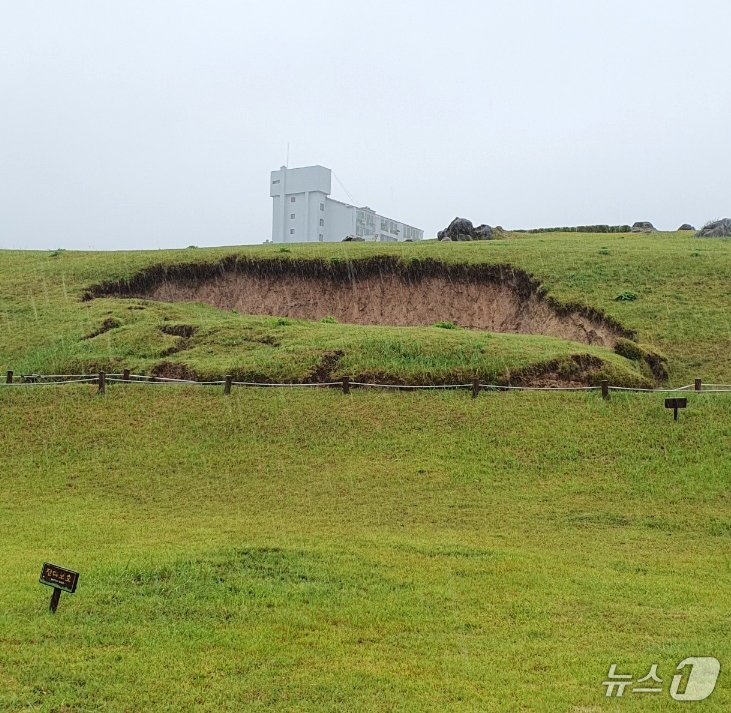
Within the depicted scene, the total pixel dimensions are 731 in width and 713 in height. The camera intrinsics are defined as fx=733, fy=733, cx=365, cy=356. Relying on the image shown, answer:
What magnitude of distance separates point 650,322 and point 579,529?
14.8m

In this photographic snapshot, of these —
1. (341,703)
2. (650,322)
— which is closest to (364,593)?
(341,703)

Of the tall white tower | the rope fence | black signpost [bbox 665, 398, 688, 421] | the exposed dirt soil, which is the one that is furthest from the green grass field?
the tall white tower

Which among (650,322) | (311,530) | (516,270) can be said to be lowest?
(311,530)

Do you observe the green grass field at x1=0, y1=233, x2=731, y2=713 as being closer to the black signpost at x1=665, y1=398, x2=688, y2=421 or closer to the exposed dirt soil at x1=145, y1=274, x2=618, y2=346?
the black signpost at x1=665, y1=398, x2=688, y2=421

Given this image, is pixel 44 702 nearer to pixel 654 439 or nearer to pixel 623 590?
pixel 623 590

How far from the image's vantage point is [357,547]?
1075 cm

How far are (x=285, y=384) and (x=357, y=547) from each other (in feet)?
32.2

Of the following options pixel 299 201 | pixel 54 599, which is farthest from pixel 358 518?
pixel 299 201

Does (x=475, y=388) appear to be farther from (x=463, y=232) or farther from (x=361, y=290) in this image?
(x=463, y=232)

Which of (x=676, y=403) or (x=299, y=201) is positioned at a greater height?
(x=299, y=201)

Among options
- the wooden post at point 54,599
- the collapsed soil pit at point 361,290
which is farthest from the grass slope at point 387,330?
the wooden post at point 54,599

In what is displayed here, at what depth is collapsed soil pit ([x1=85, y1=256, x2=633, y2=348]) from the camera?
29531 mm

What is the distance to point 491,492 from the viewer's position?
46.9 ft

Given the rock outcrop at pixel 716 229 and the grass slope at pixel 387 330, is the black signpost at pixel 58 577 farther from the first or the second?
the rock outcrop at pixel 716 229
